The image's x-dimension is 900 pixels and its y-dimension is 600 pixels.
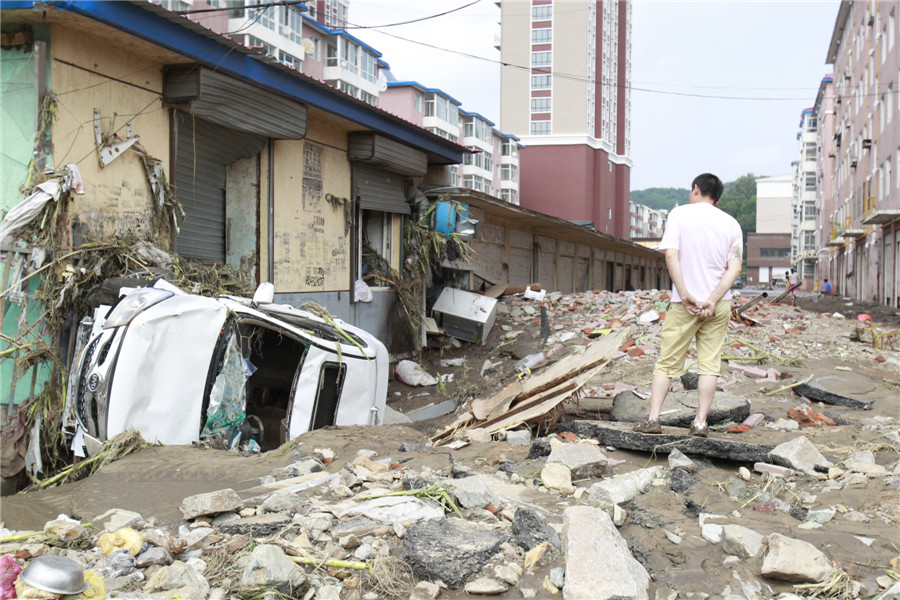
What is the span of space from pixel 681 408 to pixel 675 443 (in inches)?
43.0

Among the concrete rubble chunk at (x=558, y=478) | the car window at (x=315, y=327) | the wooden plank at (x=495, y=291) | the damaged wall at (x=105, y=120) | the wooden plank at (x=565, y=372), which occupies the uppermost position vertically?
the damaged wall at (x=105, y=120)

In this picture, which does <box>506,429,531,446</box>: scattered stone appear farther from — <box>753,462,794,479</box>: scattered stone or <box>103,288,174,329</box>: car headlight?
<box>103,288,174,329</box>: car headlight

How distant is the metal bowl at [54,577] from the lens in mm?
2492

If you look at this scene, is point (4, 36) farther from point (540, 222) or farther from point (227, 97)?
point (540, 222)

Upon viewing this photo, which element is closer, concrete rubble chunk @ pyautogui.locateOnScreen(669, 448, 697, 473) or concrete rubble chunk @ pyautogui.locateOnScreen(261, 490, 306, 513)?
concrete rubble chunk @ pyautogui.locateOnScreen(261, 490, 306, 513)

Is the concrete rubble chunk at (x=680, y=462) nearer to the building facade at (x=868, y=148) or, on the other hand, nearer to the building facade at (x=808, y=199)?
the building facade at (x=868, y=148)

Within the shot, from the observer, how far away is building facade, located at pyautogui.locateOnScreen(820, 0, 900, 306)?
89.1ft


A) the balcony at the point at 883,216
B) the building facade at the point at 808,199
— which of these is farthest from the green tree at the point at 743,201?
the balcony at the point at 883,216

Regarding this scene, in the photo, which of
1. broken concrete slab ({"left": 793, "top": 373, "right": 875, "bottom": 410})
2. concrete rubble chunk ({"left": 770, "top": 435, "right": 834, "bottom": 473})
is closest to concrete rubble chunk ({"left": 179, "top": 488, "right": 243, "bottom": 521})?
concrete rubble chunk ({"left": 770, "top": 435, "right": 834, "bottom": 473})

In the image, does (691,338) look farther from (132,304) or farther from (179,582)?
(132,304)

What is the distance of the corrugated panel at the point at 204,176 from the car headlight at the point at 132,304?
99.9 inches

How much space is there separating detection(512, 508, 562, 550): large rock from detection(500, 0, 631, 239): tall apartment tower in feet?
164

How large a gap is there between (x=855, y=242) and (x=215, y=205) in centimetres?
4128

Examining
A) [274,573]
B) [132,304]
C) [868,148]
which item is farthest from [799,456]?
[868,148]
